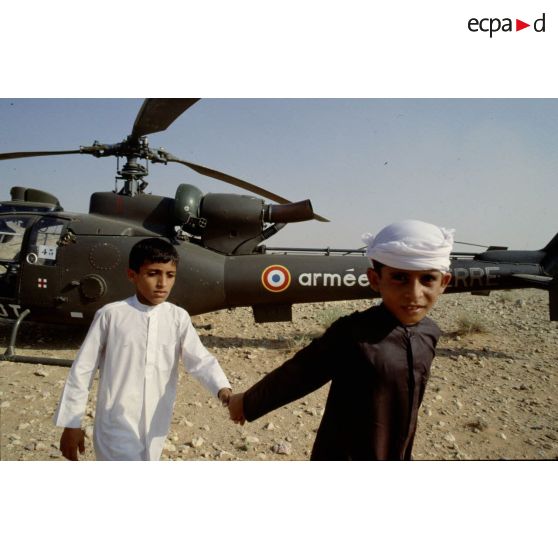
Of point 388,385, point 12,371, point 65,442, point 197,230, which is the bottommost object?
point 12,371

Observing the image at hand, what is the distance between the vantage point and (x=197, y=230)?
544 centimetres

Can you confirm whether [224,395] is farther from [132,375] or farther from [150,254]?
[150,254]

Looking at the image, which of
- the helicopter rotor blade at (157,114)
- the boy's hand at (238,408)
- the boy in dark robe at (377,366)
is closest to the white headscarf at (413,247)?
the boy in dark robe at (377,366)

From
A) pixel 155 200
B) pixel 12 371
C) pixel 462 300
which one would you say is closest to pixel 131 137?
pixel 155 200

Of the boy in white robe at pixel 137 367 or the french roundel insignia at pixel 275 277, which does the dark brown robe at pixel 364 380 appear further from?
the french roundel insignia at pixel 275 277

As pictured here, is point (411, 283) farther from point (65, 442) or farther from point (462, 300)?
point (462, 300)

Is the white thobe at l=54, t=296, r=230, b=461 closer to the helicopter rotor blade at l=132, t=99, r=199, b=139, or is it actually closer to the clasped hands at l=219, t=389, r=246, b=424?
the clasped hands at l=219, t=389, r=246, b=424

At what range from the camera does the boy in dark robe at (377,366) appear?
4.57 feet

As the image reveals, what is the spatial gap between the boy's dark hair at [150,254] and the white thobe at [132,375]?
8.4 inches

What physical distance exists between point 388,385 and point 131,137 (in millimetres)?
4445

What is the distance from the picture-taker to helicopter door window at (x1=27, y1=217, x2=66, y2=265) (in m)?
4.98

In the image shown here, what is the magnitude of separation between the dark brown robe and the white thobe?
531mm
